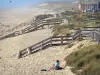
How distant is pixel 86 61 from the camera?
16.9m

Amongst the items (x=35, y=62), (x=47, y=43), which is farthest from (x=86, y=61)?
(x=47, y=43)

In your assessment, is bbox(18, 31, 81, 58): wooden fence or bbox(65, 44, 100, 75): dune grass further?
bbox(18, 31, 81, 58): wooden fence

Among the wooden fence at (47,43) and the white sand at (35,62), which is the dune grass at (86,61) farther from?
the wooden fence at (47,43)

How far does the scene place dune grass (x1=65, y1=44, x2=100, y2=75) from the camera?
15.7 metres

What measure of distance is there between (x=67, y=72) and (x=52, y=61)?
303 cm

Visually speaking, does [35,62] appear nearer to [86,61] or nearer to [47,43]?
[47,43]

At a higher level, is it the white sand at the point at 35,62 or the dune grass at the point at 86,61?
the dune grass at the point at 86,61

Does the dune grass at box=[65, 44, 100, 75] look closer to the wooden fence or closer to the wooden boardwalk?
the wooden boardwalk

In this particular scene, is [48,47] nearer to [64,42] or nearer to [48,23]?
[64,42]

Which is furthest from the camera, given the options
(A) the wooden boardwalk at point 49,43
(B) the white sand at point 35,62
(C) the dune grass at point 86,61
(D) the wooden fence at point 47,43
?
(D) the wooden fence at point 47,43

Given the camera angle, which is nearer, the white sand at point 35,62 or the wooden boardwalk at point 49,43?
the white sand at point 35,62

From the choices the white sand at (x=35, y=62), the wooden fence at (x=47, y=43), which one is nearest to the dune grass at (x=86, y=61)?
the white sand at (x=35, y=62)

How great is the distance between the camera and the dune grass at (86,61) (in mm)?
15745

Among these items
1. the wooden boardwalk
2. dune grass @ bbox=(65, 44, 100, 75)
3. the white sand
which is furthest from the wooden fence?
dune grass @ bbox=(65, 44, 100, 75)
